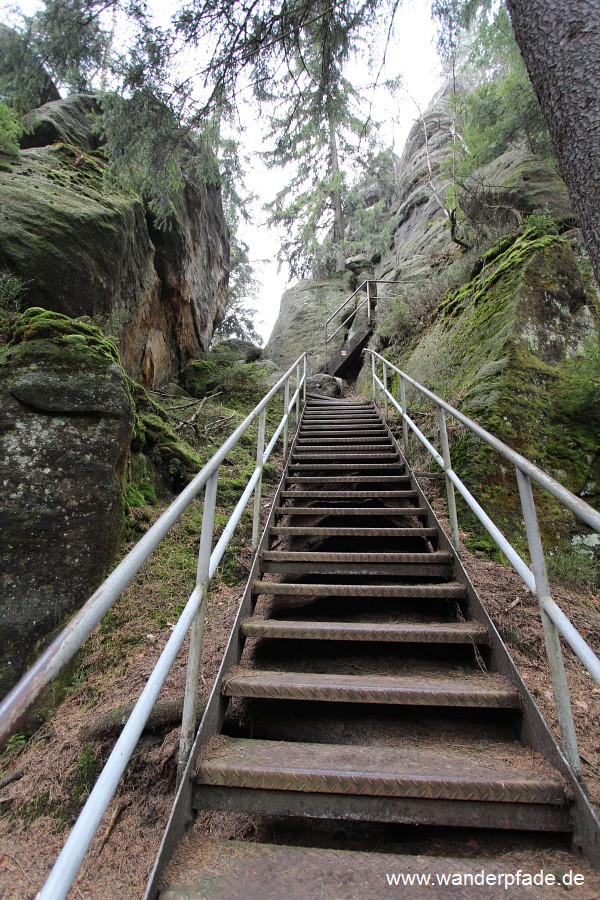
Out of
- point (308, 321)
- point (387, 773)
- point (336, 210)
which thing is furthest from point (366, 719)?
point (336, 210)

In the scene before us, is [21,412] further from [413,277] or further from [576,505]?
[413,277]

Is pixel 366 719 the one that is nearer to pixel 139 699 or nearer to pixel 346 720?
pixel 346 720

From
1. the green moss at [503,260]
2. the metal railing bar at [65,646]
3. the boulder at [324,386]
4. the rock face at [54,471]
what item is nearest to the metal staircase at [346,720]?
the metal railing bar at [65,646]

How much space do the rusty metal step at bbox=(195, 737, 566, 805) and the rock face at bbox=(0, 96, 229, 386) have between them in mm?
4400

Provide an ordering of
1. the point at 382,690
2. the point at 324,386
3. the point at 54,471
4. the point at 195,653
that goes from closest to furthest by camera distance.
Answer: the point at 195,653 < the point at 382,690 < the point at 54,471 < the point at 324,386

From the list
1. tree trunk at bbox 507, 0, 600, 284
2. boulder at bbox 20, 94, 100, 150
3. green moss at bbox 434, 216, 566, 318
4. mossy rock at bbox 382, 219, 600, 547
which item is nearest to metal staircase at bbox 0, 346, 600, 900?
mossy rock at bbox 382, 219, 600, 547

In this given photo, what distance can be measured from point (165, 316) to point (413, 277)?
7.10 m

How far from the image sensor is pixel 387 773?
151 centimetres

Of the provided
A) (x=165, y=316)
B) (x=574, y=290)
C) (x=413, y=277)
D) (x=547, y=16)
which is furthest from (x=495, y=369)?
(x=413, y=277)

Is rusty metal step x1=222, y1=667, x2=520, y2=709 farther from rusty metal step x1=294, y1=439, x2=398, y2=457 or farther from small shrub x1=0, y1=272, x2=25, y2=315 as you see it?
small shrub x1=0, y1=272, x2=25, y2=315

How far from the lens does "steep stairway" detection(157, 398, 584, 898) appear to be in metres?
1.44

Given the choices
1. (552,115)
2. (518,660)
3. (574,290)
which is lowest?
(518,660)

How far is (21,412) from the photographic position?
2943 millimetres

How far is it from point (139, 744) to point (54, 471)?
5.86ft
